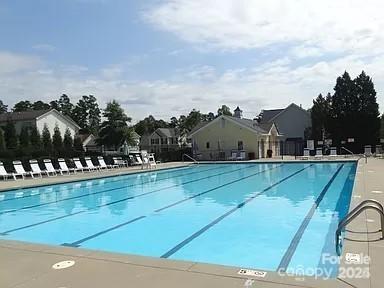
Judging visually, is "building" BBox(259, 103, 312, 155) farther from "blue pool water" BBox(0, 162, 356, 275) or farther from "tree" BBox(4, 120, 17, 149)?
"blue pool water" BBox(0, 162, 356, 275)

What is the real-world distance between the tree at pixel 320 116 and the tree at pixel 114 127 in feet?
72.6

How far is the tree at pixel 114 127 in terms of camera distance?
4397 cm

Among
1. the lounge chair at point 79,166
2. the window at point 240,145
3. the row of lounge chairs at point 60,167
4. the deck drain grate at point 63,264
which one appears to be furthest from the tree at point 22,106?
the deck drain grate at point 63,264

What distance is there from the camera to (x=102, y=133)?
149 feet

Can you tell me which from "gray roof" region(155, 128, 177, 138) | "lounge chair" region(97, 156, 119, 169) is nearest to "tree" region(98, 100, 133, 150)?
"gray roof" region(155, 128, 177, 138)

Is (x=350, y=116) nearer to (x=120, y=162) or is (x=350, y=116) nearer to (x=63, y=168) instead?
(x=120, y=162)

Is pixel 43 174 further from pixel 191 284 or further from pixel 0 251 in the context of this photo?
pixel 191 284

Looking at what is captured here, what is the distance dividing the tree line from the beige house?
12099 mm

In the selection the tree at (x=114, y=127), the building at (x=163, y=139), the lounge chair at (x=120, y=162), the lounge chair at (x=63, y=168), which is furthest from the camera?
the building at (x=163, y=139)

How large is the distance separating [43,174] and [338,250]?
18063 millimetres

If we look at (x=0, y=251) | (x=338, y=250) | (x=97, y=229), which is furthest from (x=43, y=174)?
(x=338, y=250)

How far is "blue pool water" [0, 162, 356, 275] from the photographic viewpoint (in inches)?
278

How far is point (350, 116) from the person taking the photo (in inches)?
1909

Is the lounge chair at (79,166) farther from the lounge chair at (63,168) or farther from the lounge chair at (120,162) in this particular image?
the lounge chair at (120,162)
